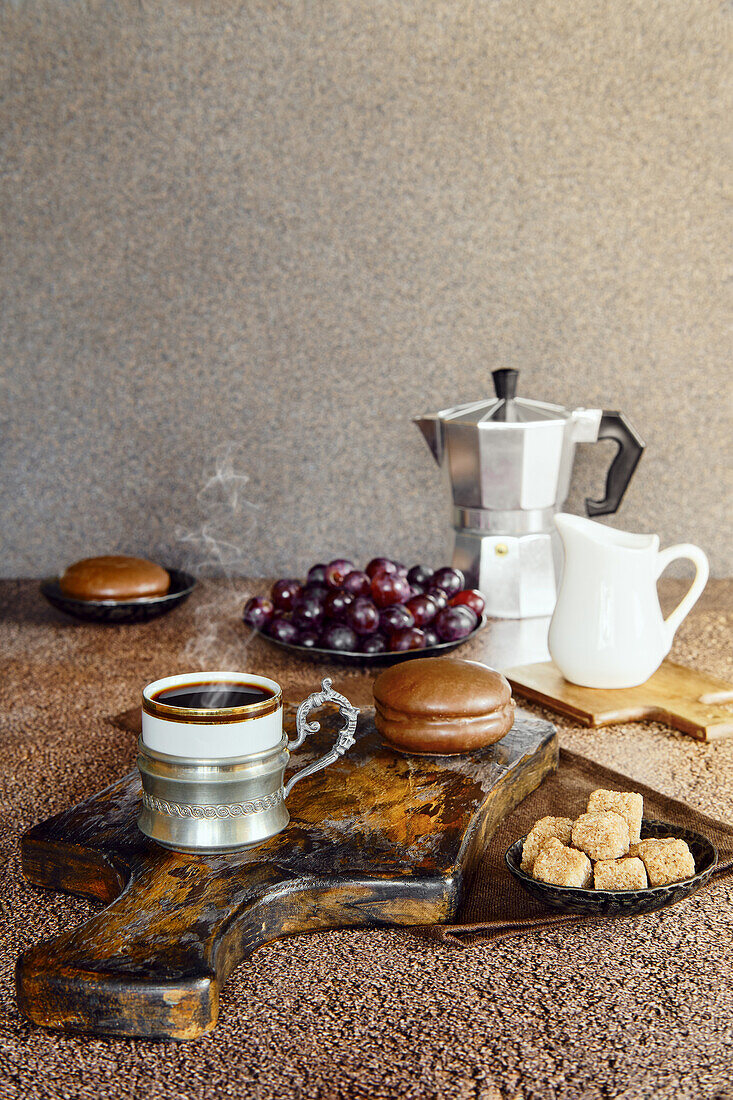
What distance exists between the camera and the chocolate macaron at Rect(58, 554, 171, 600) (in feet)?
3.81

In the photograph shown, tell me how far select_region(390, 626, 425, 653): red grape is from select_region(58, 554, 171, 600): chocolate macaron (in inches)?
15.4

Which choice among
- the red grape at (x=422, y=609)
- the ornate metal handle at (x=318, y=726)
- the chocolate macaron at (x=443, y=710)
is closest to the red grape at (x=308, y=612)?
the red grape at (x=422, y=609)

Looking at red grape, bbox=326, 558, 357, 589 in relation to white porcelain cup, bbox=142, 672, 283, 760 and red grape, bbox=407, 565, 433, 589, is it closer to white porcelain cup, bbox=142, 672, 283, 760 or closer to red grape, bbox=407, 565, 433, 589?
red grape, bbox=407, 565, 433, 589

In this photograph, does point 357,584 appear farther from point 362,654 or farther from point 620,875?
point 620,875

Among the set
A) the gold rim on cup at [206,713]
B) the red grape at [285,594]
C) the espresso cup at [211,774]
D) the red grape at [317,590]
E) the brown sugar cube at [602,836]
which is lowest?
the red grape at [285,594]

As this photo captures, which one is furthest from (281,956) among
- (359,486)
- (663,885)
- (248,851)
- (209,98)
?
(209,98)

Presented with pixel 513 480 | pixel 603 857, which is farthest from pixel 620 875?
pixel 513 480

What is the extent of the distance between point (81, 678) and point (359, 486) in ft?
2.07

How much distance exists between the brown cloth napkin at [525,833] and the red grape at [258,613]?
0.43m

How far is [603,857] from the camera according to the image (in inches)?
19.8

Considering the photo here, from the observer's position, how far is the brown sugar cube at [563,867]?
0.49 m

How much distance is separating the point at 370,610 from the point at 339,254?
0.69 meters

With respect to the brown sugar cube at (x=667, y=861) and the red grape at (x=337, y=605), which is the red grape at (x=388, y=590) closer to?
the red grape at (x=337, y=605)

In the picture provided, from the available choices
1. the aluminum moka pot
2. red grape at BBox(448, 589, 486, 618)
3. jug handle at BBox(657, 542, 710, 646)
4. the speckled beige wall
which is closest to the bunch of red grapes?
red grape at BBox(448, 589, 486, 618)
